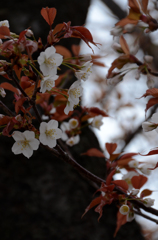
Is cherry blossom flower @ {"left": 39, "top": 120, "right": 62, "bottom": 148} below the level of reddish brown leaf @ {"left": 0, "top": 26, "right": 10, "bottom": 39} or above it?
below

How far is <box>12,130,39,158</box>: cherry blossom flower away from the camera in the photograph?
44 centimetres

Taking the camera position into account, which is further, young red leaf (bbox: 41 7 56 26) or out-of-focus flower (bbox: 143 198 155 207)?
out-of-focus flower (bbox: 143 198 155 207)

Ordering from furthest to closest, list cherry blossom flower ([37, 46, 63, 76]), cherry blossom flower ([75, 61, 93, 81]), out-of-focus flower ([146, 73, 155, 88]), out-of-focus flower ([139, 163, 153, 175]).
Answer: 1. out-of-focus flower ([139, 163, 153, 175])
2. out-of-focus flower ([146, 73, 155, 88])
3. cherry blossom flower ([75, 61, 93, 81])
4. cherry blossom flower ([37, 46, 63, 76])

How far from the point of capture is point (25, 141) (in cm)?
46

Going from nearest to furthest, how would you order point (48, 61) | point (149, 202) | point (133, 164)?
point (48, 61) → point (149, 202) → point (133, 164)

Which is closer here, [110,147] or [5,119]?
[5,119]

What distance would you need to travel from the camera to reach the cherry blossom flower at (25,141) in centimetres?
44

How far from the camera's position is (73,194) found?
93 cm

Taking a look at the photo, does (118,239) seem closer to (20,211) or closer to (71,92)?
(20,211)

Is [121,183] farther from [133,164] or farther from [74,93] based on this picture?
[74,93]

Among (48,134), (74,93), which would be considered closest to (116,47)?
(74,93)

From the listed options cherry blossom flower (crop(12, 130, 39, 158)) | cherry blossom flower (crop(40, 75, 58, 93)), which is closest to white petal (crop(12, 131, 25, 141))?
cherry blossom flower (crop(12, 130, 39, 158))

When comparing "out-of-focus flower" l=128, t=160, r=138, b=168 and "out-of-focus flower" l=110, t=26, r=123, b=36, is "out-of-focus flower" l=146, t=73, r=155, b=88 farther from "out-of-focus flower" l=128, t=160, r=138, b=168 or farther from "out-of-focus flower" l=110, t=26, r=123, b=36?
"out-of-focus flower" l=128, t=160, r=138, b=168

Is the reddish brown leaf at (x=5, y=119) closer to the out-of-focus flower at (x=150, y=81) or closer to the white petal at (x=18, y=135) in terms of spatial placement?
the white petal at (x=18, y=135)
